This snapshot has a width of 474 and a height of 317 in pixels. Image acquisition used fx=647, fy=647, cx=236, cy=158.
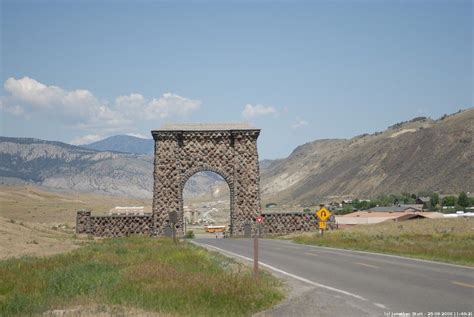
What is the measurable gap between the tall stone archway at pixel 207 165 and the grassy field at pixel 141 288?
28625 millimetres

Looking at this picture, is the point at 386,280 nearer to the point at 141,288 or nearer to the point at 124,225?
→ the point at 141,288

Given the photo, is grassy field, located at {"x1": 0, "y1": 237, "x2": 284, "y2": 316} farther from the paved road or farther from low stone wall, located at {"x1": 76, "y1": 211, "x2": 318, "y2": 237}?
low stone wall, located at {"x1": 76, "y1": 211, "x2": 318, "y2": 237}

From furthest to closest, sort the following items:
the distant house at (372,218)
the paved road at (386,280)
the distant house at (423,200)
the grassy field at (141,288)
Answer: the distant house at (423,200)
the distant house at (372,218)
the paved road at (386,280)
the grassy field at (141,288)

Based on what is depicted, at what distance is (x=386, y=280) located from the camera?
1577 centimetres

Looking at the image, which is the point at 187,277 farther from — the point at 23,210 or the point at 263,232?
the point at 23,210

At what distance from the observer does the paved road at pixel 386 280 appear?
12.1 m

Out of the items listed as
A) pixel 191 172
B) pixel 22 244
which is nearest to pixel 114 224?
pixel 191 172

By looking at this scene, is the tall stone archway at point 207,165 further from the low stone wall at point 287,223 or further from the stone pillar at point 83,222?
the stone pillar at point 83,222

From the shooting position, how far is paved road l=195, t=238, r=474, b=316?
1205 cm

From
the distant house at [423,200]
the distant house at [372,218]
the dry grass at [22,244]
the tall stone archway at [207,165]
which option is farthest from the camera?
the distant house at [423,200]

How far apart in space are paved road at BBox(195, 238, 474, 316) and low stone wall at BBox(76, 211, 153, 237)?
1020 inches

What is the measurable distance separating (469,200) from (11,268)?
9219cm

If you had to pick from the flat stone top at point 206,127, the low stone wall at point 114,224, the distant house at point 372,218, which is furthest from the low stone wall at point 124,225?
the distant house at point 372,218

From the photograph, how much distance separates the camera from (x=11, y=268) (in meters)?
18.3
